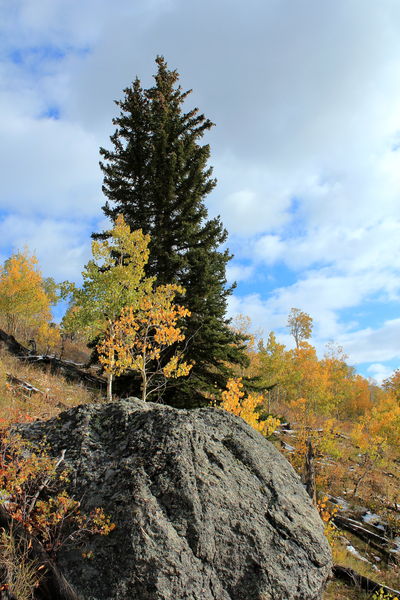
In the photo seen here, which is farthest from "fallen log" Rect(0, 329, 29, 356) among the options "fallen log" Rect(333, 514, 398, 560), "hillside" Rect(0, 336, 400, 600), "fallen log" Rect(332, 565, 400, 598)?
"fallen log" Rect(333, 514, 398, 560)

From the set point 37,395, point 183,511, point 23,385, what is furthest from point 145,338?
point 183,511

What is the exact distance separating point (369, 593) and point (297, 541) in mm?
4275

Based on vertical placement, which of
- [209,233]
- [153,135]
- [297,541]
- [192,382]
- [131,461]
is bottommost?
[297,541]

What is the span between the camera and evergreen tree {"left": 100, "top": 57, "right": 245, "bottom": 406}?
43.4 feet

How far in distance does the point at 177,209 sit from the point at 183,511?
13.2 metres

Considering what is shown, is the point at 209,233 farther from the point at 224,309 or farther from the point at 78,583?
the point at 78,583

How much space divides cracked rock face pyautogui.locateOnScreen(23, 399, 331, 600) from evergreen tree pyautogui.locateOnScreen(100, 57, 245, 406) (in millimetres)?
8178

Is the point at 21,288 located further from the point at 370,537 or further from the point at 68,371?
the point at 370,537

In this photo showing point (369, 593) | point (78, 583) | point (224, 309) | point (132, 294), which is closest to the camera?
point (78, 583)

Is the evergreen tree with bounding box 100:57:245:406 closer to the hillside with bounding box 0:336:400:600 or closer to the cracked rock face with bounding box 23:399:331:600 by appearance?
the hillside with bounding box 0:336:400:600

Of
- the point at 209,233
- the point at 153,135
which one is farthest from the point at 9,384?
the point at 153,135

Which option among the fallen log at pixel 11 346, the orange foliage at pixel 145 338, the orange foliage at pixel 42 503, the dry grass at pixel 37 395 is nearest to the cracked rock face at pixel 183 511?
the orange foliage at pixel 42 503

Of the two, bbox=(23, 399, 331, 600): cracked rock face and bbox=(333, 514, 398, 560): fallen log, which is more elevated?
bbox=(23, 399, 331, 600): cracked rock face

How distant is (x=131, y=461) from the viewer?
11.8 feet
